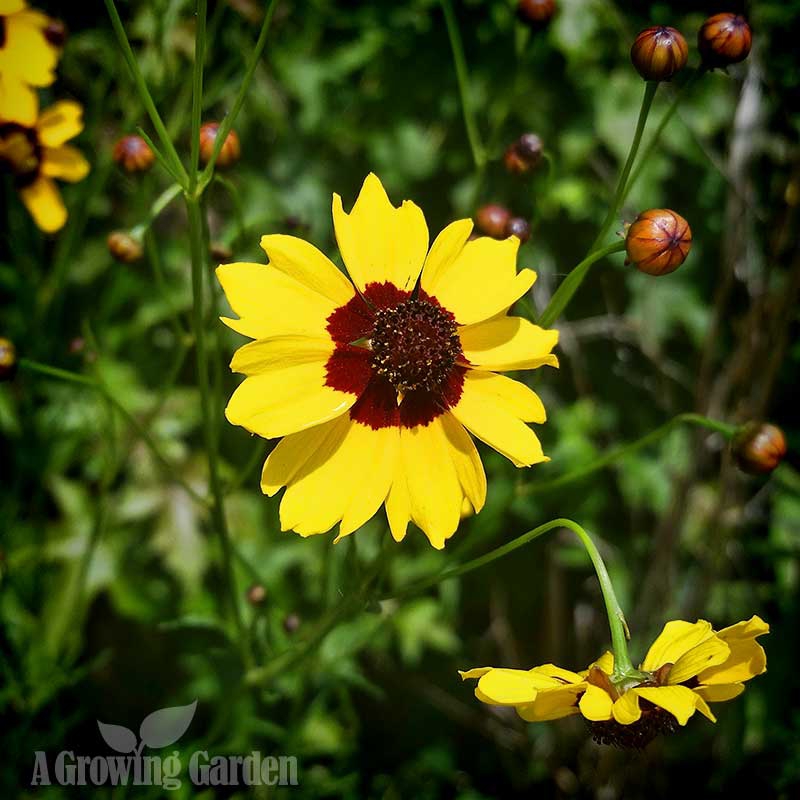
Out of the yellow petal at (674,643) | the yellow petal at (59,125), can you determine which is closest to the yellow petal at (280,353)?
the yellow petal at (674,643)

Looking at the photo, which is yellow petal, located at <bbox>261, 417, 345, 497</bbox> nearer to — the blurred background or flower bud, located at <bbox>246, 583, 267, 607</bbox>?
flower bud, located at <bbox>246, 583, 267, 607</bbox>

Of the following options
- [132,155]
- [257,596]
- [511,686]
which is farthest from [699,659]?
[132,155]

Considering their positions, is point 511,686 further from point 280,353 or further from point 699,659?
point 280,353

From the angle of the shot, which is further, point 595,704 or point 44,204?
point 44,204

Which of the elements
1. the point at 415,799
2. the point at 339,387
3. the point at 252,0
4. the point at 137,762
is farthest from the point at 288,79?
the point at 415,799

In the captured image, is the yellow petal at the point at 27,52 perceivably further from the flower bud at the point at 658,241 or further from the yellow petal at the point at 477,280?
the flower bud at the point at 658,241

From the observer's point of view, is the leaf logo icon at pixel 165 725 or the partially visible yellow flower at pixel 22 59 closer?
the partially visible yellow flower at pixel 22 59

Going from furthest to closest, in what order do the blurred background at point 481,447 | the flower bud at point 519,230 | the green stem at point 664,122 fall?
1. the blurred background at point 481,447
2. the flower bud at point 519,230
3. the green stem at point 664,122

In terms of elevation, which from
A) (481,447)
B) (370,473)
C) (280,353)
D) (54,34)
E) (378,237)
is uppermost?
(54,34)
